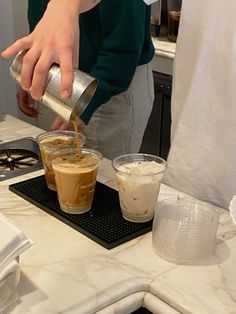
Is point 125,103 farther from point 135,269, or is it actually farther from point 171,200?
point 135,269

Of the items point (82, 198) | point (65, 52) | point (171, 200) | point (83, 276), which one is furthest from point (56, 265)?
point (65, 52)

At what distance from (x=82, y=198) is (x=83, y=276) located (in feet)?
0.74

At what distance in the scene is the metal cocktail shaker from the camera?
1013mm

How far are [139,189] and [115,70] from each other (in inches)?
28.7

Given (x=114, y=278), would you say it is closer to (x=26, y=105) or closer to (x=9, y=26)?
(x=26, y=105)

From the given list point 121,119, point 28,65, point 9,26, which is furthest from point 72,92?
point 9,26

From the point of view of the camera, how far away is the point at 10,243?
0.80 metres

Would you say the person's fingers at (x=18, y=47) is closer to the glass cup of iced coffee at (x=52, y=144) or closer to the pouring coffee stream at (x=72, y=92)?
the pouring coffee stream at (x=72, y=92)

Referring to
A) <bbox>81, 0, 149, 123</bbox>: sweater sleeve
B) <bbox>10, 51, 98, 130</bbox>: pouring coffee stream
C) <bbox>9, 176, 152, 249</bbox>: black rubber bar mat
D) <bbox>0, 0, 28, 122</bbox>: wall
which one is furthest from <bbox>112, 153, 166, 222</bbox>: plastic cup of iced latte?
<bbox>0, 0, 28, 122</bbox>: wall

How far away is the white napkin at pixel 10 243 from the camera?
791 millimetres

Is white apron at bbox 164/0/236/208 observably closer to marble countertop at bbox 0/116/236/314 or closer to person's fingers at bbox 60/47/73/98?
marble countertop at bbox 0/116/236/314

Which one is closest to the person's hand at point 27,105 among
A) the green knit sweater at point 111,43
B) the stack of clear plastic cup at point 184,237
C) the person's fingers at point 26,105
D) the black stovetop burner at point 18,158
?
the person's fingers at point 26,105

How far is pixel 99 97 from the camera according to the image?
1688 mm

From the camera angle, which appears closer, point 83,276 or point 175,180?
point 83,276
